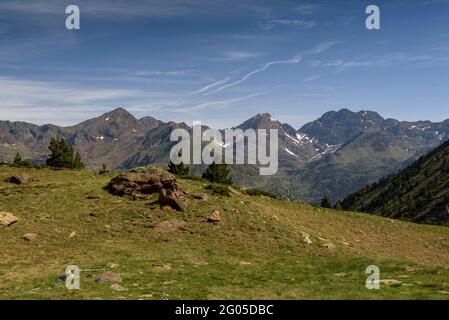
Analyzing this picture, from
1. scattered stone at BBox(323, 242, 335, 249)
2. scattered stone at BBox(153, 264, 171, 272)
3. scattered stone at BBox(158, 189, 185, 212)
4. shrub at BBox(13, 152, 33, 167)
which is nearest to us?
scattered stone at BBox(153, 264, 171, 272)

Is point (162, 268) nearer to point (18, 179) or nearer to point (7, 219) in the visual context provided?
point (7, 219)

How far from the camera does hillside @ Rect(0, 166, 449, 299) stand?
23.0 meters

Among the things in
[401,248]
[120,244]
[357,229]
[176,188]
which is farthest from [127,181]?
[401,248]

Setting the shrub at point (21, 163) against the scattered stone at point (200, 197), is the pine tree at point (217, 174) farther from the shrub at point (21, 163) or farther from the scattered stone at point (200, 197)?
the shrub at point (21, 163)

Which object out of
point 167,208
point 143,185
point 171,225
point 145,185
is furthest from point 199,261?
point 143,185

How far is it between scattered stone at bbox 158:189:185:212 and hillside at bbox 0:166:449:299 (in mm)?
935

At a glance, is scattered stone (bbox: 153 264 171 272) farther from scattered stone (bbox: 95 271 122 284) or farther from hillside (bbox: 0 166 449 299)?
scattered stone (bbox: 95 271 122 284)

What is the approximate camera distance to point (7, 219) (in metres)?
37.4

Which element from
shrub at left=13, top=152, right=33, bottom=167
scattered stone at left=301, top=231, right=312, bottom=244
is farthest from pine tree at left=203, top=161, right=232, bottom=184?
scattered stone at left=301, top=231, right=312, bottom=244

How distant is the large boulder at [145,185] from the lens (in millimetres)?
46812

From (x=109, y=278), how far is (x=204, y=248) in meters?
12.2

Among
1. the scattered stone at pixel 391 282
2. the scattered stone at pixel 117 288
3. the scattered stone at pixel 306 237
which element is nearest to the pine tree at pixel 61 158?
the scattered stone at pixel 306 237

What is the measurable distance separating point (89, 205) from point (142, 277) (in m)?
20.6

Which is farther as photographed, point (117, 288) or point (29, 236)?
point (29, 236)
